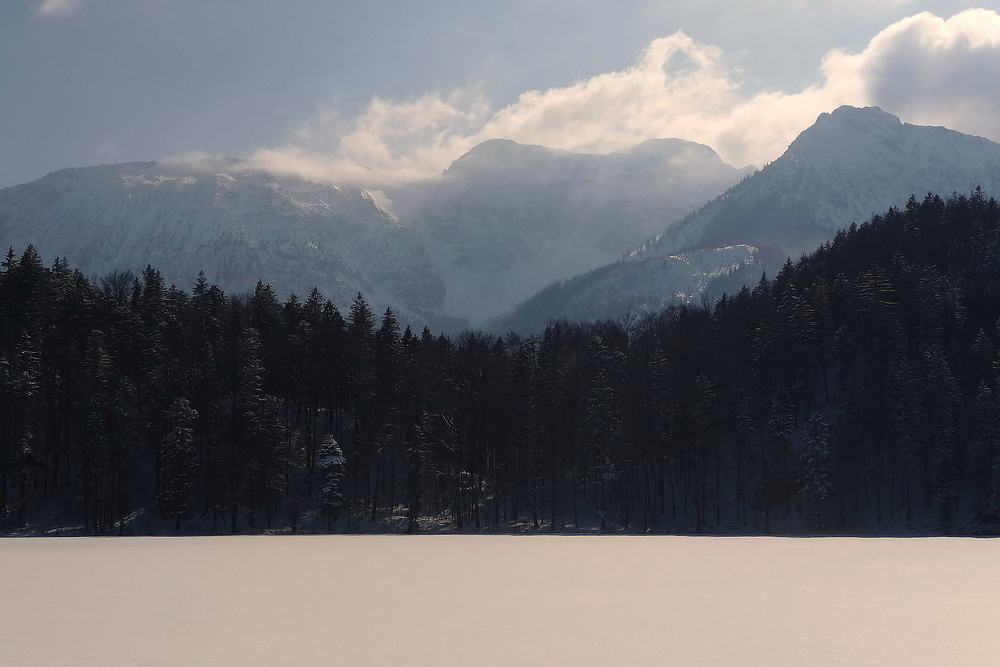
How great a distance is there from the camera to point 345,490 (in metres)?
99.2

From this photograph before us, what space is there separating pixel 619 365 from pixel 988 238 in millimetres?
62496

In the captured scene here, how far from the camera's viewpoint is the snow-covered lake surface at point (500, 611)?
810 inches

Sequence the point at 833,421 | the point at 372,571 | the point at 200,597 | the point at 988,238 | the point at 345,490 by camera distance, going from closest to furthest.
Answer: the point at 200,597
the point at 372,571
the point at 345,490
the point at 833,421
the point at 988,238

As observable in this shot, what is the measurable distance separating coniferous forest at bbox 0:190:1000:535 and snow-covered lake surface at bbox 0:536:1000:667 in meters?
47.5

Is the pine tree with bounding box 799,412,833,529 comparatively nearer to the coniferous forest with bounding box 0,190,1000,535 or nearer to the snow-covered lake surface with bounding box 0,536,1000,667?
the coniferous forest with bounding box 0,190,1000,535

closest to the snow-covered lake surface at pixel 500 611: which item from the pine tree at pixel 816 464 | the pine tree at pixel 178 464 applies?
the pine tree at pixel 178 464

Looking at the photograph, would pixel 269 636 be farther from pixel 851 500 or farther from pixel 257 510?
pixel 851 500

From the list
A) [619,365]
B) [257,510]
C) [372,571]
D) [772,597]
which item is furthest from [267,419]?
[772,597]

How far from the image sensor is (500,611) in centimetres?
2666

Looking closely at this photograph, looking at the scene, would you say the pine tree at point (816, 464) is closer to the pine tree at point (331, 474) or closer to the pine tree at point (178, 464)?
the pine tree at point (331, 474)

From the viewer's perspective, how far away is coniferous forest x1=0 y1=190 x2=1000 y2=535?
3526 inches

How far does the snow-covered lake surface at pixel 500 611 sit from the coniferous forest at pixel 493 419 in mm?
47470

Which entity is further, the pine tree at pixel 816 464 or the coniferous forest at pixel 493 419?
the pine tree at pixel 816 464

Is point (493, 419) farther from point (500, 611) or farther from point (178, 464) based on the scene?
point (500, 611)
